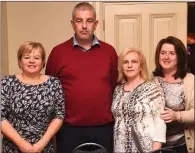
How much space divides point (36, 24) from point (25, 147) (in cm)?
162

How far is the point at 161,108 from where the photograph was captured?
191cm

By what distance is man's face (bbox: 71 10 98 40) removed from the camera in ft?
→ 6.73

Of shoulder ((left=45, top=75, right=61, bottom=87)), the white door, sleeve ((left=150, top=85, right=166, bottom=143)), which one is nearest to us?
sleeve ((left=150, top=85, right=166, bottom=143))

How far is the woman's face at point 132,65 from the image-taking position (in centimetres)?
199

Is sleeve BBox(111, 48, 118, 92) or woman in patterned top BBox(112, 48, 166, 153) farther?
sleeve BBox(111, 48, 118, 92)

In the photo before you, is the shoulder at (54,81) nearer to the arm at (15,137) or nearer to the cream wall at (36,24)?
the arm at (15,137)

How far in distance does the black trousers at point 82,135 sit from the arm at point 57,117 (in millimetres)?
149

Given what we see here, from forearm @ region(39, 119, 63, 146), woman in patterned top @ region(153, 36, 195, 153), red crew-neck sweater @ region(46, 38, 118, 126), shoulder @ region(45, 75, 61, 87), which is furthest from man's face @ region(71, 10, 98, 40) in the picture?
forearm @ region(39, 119, 63, 146)

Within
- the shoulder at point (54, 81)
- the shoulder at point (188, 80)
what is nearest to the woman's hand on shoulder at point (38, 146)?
the shoulder at point (54, 81)

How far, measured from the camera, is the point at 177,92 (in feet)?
6.56

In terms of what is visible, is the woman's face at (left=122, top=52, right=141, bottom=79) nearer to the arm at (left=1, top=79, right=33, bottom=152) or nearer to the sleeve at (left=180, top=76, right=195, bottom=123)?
the sleeve at (left=180, top=76, right=195, bottom=123)

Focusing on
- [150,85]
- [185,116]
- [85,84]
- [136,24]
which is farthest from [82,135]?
[136,24]

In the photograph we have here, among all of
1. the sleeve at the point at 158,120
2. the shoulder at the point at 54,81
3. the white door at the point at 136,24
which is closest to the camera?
the sleeve at the point at 158,120

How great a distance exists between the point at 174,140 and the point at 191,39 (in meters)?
1.34
